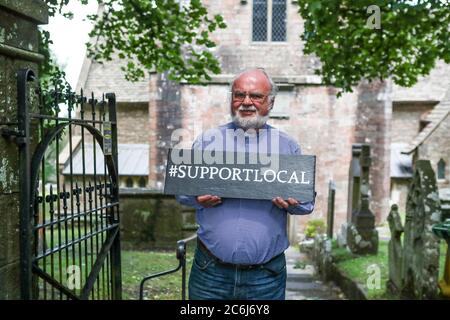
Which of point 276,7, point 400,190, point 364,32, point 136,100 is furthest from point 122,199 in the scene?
point 400,190

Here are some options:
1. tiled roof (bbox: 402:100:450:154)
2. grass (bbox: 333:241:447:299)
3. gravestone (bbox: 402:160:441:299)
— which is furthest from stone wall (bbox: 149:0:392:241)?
gravestone (bbox: 402:160:441:299)

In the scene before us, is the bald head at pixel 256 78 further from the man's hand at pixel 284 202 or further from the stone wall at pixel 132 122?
the stone wall at pixel 132 122

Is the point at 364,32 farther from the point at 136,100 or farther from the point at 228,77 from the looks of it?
the point at 136,100

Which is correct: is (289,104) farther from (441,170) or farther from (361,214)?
(441,170)

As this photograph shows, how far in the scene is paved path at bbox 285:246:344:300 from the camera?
283 inches

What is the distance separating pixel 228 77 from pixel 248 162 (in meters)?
11.7

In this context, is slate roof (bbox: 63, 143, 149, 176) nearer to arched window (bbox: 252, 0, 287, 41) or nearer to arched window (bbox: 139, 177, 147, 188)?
arched window (bbox: 139, 177, 147, 188)

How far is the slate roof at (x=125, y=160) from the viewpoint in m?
17.8

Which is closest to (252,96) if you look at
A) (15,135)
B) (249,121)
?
(249,121)

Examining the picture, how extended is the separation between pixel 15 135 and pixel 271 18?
1231 cm

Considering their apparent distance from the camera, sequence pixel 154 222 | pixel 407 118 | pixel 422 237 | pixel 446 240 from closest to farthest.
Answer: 1. pixel 446 240
2. pixel 422 237
3. pixel 154 222
4. pixel 407 118

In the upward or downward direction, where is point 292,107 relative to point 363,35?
downward

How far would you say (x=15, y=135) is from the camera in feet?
9.20

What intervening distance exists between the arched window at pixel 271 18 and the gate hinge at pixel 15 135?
12056 mm
